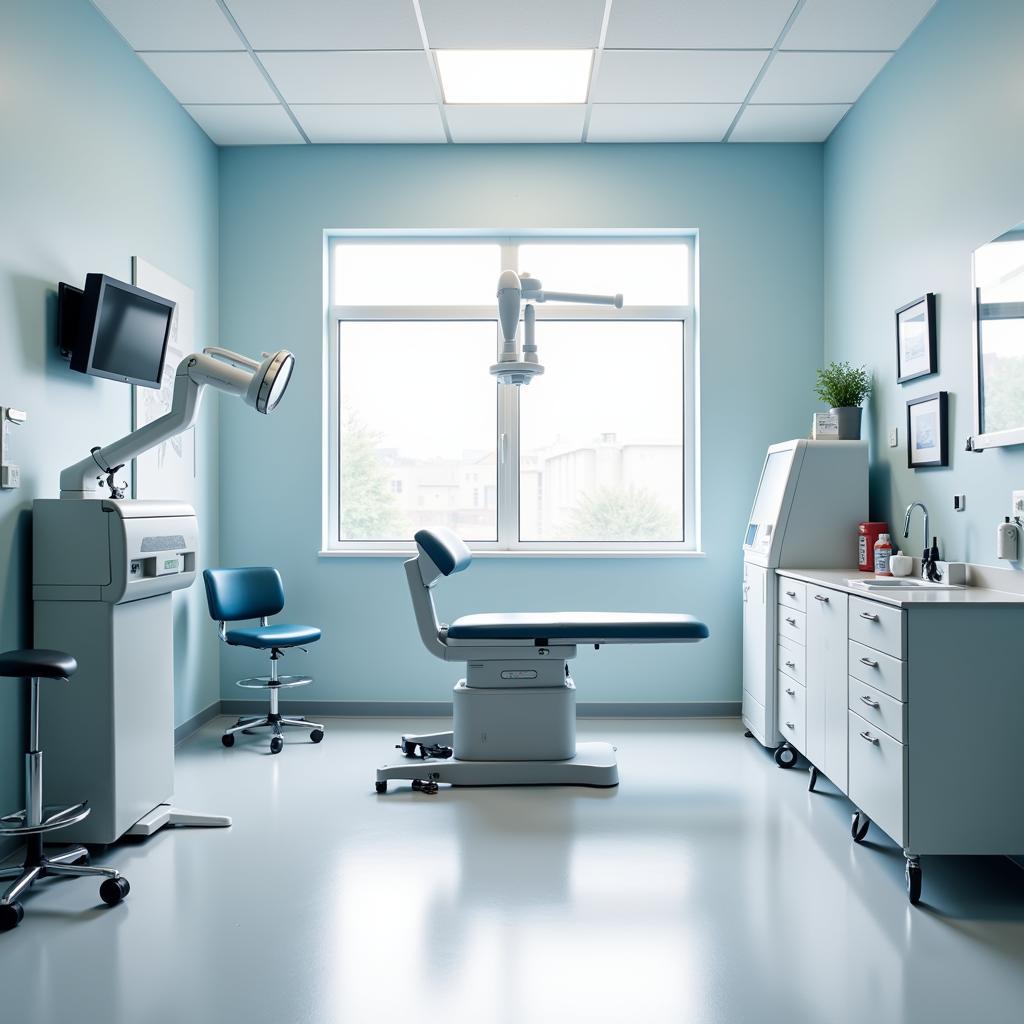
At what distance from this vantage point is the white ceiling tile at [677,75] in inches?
156

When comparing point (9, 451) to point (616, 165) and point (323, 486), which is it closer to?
point (323, 486)

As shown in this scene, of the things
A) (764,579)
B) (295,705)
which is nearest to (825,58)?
(764,579)

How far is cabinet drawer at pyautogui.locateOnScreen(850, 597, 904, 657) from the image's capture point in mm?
2631

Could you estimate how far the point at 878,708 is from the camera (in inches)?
110

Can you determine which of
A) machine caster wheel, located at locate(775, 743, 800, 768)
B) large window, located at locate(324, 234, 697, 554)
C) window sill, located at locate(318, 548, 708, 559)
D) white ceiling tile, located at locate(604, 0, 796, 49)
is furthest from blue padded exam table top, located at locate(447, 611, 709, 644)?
white ceiling tile, located at locate(604, 0, 796, 49)

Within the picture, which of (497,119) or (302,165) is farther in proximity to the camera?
(302,165)

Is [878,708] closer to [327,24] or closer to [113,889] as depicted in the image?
[113,889]

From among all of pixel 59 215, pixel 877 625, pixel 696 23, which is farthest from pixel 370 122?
pixel 877 625

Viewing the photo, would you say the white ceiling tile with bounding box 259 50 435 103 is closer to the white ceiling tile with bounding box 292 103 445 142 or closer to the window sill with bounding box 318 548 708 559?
the white ceiling tile with bounding box 292 103 445 142

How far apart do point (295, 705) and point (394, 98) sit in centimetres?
335

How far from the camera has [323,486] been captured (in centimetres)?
502

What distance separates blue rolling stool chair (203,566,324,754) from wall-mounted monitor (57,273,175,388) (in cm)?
122

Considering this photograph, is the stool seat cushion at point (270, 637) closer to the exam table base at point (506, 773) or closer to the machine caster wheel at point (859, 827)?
the exam table base at point (506, 773)

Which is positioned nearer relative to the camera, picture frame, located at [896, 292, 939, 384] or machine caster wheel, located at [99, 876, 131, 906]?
machine caster wheel, located at [99, 876, 131, 906]
